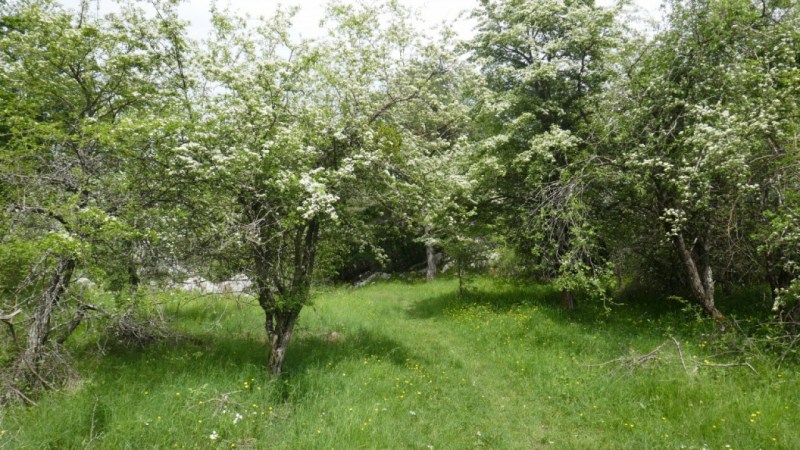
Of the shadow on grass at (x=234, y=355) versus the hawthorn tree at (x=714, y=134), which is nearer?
the hawthorn tree at (x=714, y=134)

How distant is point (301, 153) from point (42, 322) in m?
5.28

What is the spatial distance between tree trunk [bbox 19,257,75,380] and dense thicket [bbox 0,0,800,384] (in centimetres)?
4

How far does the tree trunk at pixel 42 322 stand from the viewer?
7164 millimetres

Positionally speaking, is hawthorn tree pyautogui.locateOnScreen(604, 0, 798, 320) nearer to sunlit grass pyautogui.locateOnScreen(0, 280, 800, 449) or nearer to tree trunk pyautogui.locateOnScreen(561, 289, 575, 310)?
sunlit grass pyautogui.locateOnScreen(0, 280, 800, 449)

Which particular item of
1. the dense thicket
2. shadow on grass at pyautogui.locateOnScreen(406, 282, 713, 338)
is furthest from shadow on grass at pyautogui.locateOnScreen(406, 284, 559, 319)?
the dense thicket

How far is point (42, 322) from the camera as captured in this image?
24.2 feet

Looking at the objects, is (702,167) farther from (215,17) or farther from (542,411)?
(215,17)

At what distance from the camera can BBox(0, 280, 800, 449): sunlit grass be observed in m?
6.48

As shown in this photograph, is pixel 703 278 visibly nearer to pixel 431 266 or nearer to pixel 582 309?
pixel 582 309

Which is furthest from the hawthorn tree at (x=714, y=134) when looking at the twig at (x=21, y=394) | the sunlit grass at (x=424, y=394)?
the twig at (x=21, y=394)

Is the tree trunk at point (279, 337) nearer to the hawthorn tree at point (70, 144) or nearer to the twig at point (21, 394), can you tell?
the hawthorn tree at point (70, 144)

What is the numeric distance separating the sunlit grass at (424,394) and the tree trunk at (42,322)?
763mm

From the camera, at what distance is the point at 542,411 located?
8.27 metres

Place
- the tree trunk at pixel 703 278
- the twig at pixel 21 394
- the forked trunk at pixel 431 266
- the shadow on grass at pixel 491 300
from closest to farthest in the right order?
the twig at pixel 21 394, the tree trunk at pixel 703 278, the shadow on grass at pixel 491 300, the forked trunk at pixel 431 266
